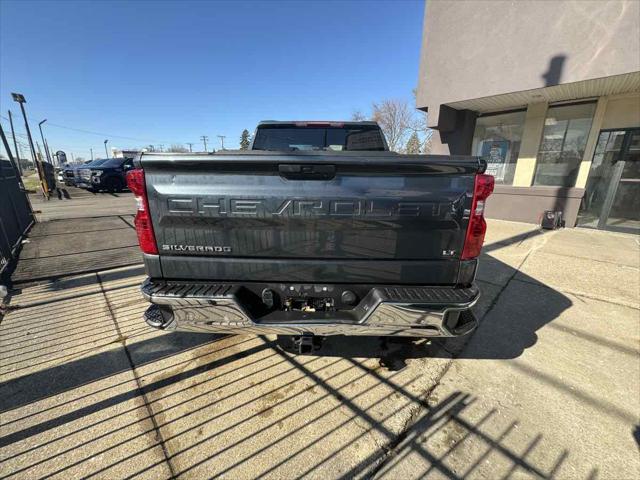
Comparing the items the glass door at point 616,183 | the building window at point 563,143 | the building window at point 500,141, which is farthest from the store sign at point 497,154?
the glass door at point 616,183

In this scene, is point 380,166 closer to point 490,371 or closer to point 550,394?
point 490,371

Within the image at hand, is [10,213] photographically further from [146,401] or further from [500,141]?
[500,141]

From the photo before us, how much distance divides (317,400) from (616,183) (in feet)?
33.4

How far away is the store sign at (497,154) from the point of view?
397 inches

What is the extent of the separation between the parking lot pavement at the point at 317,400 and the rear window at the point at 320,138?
255cm

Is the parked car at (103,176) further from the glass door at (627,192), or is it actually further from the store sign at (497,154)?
the glass door at (627,192)

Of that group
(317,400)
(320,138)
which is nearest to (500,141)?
(320,138)

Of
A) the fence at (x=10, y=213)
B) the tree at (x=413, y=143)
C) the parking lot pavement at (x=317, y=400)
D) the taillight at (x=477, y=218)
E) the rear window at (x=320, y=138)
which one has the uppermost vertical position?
the tree at (x=413, y=143)

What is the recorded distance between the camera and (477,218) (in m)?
2.01

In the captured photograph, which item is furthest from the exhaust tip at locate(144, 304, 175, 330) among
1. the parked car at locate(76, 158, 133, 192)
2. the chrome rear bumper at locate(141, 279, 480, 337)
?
the parked car at locate(76, 158, 133, 192)

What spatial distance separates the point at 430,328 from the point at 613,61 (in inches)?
327

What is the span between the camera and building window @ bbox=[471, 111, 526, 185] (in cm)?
970

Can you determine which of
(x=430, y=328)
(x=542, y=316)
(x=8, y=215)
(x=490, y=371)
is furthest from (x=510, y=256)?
(x=8, y=215)

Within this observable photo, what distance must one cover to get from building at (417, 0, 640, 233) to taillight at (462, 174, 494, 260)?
24.5 ft
